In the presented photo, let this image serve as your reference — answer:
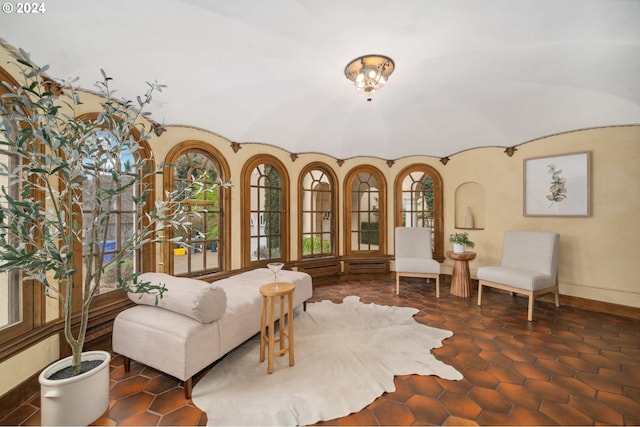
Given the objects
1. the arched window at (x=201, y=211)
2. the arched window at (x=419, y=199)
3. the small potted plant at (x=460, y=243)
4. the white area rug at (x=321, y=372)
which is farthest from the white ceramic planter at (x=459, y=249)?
the arched window at (x=201, y=211)

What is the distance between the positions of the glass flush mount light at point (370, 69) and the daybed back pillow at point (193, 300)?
94.1 inches

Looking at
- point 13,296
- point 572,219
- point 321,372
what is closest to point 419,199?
point 572,219

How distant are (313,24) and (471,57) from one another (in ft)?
5.18

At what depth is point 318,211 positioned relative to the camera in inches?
217

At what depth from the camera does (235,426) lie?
1687mm

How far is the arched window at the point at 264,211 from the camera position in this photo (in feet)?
14.5

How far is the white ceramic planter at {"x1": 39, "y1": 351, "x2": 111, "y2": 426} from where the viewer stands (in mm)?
1571

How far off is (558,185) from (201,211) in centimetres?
526

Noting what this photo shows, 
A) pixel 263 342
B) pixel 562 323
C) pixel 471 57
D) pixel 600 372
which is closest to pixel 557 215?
pixel 562 323

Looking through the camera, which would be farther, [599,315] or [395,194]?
[395,194]

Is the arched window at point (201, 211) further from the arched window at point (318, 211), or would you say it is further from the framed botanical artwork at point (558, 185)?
the framed botanical artwork at point (558, 185)

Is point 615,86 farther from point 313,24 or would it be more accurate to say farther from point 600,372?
point 313,24

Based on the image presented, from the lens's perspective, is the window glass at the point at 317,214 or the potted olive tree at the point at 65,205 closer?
the potted olive tree at the point at 65,205

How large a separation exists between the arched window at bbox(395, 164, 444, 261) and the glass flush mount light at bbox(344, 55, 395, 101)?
306cm
